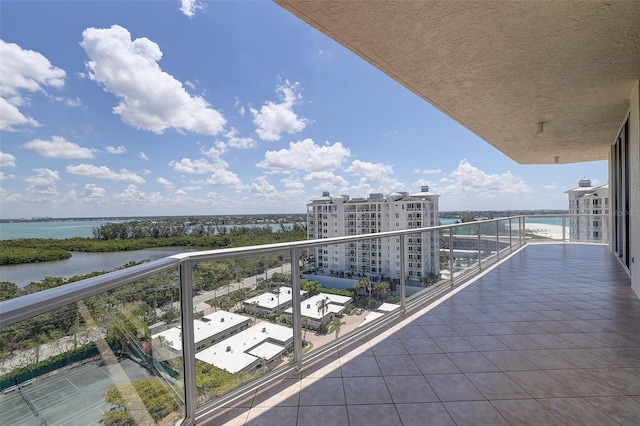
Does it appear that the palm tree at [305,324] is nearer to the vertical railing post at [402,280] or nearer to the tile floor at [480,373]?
the tile floor at [480,373]

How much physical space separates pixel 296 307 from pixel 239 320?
589mm

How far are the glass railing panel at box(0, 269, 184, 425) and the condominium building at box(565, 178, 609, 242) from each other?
12.4 metres

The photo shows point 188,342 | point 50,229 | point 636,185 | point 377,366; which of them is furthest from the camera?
point 50,229

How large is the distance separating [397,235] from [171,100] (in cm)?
1855

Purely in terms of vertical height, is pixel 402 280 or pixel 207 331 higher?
pixel 207 331

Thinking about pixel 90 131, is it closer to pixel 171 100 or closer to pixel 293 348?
pixel 171 100

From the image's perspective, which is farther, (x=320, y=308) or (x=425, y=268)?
(x=425, y=268)

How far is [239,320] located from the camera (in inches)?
82.3

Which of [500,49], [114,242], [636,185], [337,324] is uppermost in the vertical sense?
[500,49]

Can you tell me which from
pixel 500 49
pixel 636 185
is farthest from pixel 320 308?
pixel 636 185

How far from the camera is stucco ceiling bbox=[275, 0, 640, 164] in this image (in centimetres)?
247

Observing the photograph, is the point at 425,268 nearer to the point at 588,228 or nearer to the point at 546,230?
the point at 546,230

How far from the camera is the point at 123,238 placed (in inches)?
728

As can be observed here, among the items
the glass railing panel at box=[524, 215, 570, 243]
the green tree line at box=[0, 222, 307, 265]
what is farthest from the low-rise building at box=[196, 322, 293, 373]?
the glass railing panel at box=[524, 215, 570, 243]
